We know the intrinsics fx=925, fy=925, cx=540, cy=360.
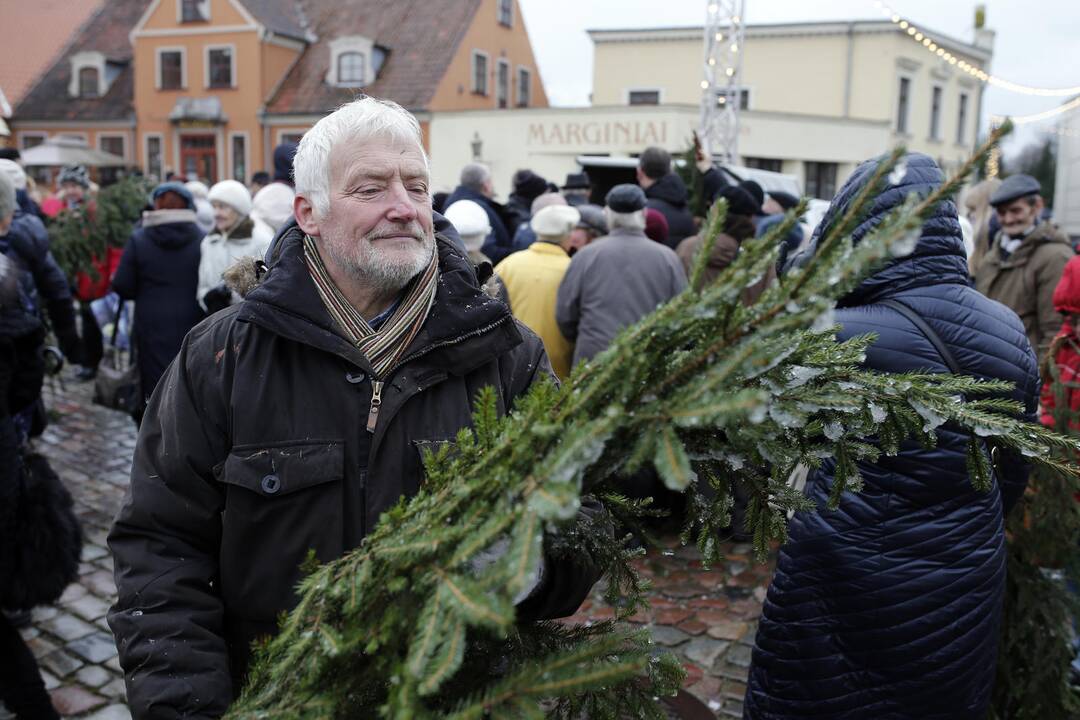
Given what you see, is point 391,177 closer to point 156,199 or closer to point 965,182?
point 965,182

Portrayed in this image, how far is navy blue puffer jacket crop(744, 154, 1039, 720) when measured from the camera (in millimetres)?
2459

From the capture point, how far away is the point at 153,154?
33.9m

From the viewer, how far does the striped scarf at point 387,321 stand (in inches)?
82.2

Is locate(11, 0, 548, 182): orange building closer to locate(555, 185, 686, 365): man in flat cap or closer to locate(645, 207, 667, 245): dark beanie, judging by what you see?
locate(645, 207, 667, 245): dark beanie

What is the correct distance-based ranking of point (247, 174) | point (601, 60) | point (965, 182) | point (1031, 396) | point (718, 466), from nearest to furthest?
point (965, 182) → point (718, 466) → point (1031, 396) → point (247, 174) → point (601, 60)

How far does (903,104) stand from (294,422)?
3562 centimetres

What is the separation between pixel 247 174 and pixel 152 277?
2856 cm

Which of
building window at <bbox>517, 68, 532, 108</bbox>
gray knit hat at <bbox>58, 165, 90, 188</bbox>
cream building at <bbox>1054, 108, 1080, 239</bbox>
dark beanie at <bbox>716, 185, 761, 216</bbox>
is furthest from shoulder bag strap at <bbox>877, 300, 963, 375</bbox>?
building window at <bbox>517, 68, 532, 108</bbox>

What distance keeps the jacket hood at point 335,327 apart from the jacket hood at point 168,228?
3.95 meters

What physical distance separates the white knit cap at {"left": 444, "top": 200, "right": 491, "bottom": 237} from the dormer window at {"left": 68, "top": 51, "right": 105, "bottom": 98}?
3499 centimetres

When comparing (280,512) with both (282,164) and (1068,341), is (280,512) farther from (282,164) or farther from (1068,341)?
(282,164)

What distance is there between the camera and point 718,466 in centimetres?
163

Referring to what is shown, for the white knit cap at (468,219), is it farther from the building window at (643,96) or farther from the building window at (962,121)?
the building window at (962,121)

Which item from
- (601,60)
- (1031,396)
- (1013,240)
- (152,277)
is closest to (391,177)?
(1031,396)
